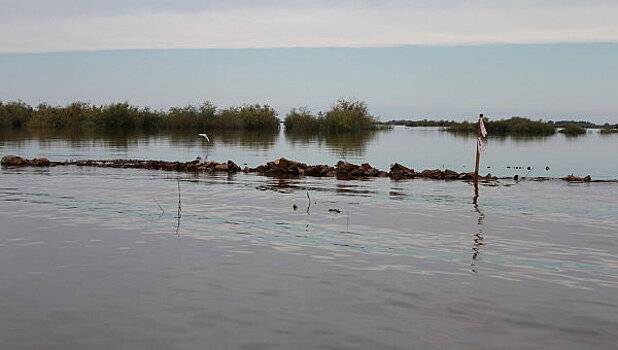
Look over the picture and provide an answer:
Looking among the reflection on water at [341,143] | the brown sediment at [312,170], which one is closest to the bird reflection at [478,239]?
the brown sediment at [312,170]

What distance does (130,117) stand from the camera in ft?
361

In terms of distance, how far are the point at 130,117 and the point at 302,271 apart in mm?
104184

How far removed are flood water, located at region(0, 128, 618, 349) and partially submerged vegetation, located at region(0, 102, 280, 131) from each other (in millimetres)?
89867

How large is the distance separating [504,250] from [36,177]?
22.1 m

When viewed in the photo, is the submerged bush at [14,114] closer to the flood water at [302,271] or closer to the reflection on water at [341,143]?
the reflection on water at [341,143]

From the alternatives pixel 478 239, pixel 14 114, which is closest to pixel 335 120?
pixel 14 114

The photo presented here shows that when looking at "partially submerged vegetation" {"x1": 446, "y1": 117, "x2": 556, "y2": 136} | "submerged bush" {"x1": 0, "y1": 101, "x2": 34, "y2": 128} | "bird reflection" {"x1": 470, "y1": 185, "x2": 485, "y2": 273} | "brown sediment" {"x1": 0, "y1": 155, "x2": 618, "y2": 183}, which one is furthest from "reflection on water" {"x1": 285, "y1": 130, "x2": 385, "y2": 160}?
"submerged bush" {"x1": 0, "y1": 101, "x2": 34, "y2": 128}

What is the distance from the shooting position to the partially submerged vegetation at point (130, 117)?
108625 millimetres

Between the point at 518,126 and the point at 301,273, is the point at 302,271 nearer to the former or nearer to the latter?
the point at 301,273

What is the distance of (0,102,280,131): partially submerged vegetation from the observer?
356 ft

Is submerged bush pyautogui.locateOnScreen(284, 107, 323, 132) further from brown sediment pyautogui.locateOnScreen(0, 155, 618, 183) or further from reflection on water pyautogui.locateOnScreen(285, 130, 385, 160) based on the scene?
brown sediment pyautogui.locateOnScreen(0, 155, 618, 183)

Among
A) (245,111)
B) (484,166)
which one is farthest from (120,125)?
(484,166)

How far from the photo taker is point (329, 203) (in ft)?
69.4

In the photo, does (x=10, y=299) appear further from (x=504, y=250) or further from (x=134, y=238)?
(x=504, y=250)
